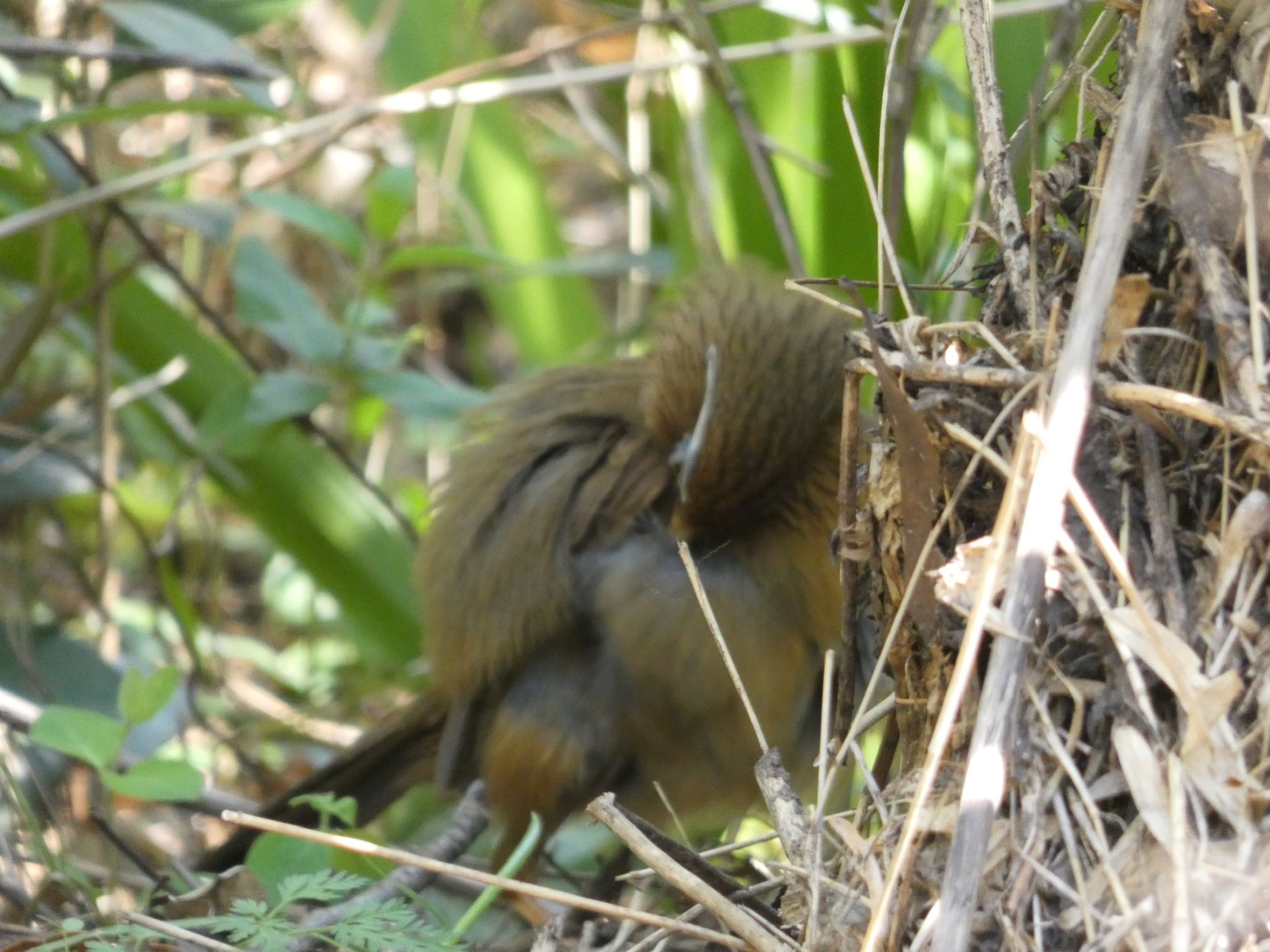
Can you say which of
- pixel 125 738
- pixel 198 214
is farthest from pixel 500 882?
Result: pixel 198 214

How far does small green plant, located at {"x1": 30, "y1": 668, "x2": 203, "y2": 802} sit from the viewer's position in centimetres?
149

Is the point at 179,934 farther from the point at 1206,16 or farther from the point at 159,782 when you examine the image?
the point at 1206,16

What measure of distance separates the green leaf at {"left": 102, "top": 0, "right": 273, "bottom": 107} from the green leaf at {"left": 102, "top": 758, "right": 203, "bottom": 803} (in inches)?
36.1

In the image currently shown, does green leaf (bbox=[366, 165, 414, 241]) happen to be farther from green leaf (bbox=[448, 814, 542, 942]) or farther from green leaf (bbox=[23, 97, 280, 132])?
green leaf (bbox=[448, 814, 542, 942])

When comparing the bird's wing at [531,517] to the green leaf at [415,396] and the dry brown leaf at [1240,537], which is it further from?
the dry brown leaf at [1240,537]

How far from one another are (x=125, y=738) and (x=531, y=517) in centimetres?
60

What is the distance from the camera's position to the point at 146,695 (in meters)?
1.57

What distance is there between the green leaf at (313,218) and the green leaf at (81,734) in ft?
3.04

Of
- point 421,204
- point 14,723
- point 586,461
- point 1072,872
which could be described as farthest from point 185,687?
point 1072,872

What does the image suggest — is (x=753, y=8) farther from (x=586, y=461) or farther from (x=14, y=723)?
(x=14, y=723)

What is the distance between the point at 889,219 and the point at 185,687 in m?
1.50

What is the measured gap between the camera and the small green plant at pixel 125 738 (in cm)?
149

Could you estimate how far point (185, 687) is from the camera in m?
2.54

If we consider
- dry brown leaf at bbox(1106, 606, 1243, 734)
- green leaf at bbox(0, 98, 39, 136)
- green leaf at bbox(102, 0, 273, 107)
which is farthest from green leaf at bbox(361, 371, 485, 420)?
dry brown leaf at bbox(1106, 606, 1243, 734)
